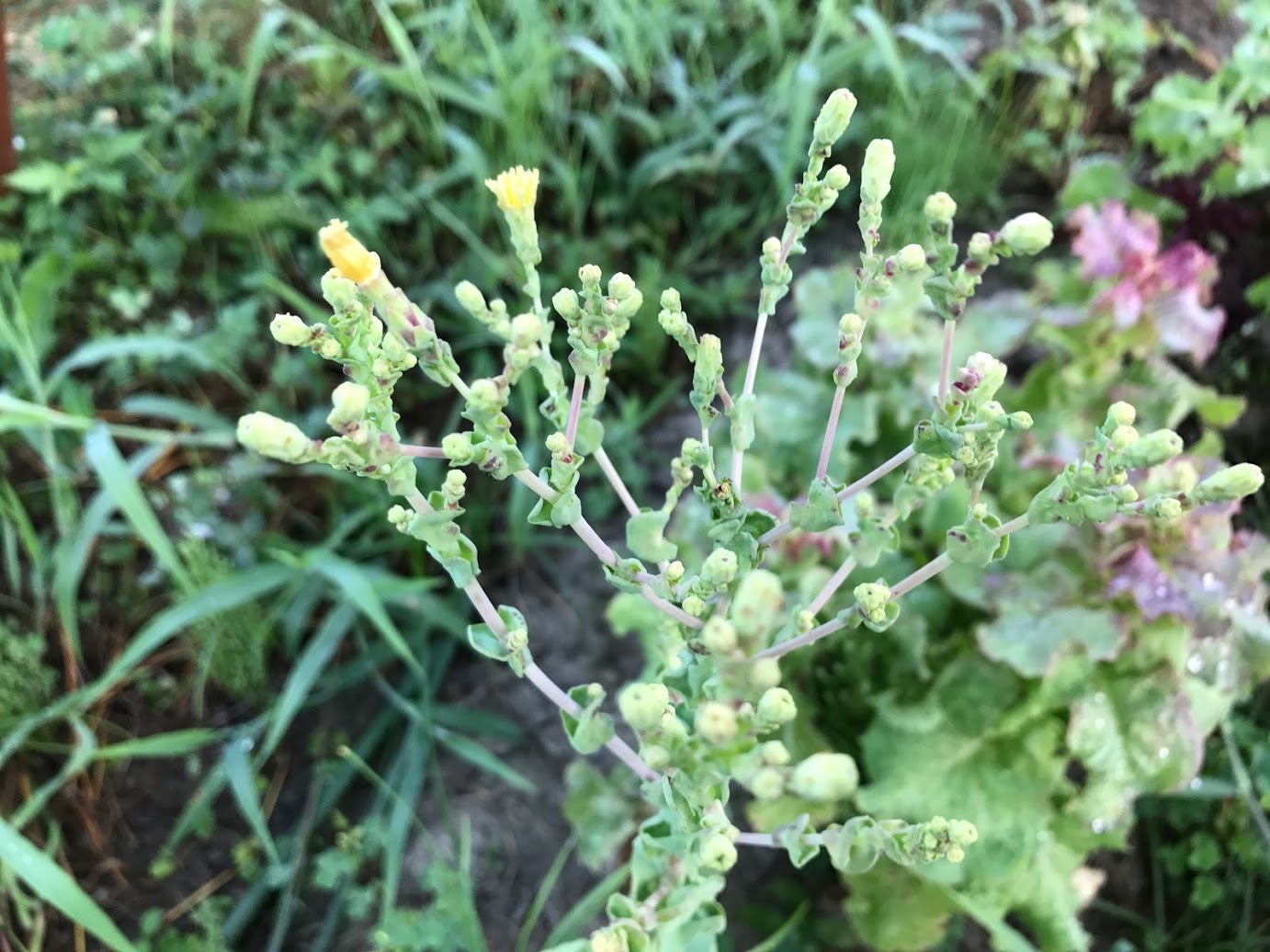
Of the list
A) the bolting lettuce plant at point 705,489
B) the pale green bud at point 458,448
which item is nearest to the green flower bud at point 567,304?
the bolting lettuce plant at point 705,489

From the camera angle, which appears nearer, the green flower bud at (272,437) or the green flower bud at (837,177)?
the green flower bud at (272,437)

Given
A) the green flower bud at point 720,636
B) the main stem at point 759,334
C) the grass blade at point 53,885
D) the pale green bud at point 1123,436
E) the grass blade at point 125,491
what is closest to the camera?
the green flower bud at point 720,636

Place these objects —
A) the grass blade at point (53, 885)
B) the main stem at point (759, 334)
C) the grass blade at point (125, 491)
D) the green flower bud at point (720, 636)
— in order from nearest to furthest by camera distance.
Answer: the green flower bud at point (720, 636) → the main stem at point (759, 334) → the grass blade at point (53, 885) → the grass blade at point (125, 491)

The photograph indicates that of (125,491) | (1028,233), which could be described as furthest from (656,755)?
(125,491)

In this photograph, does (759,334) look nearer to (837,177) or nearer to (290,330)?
(837,177)

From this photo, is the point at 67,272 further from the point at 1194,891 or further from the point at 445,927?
the point at 1194,891

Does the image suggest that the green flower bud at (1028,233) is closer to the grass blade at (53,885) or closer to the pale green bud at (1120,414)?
the pale green bud at (1120,414)
